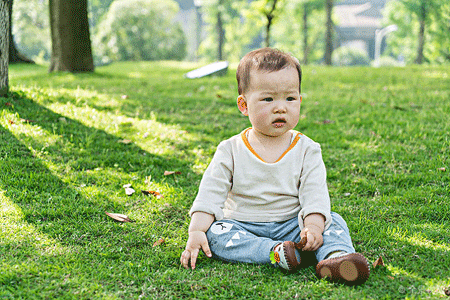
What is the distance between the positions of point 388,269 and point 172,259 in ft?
3.94

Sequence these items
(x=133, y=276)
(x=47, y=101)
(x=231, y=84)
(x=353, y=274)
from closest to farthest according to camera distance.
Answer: (x=353, y=274) → (x=133, y=276) → (x=47, y=101) → (x=231, y=84)

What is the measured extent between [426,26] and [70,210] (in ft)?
106

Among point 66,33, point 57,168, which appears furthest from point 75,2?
point 57,168

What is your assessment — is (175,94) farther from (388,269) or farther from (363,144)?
(388,269)

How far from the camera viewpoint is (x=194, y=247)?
2.49 meters

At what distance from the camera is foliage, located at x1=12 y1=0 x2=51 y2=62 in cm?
→ 3409

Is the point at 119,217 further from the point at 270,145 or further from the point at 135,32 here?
the point at 135,32

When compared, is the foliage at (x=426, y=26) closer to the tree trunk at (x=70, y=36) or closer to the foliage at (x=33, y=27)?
the tree trunk at (x=70, y=36)

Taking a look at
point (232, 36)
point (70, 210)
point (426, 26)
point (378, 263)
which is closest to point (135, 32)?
point (232, 36)

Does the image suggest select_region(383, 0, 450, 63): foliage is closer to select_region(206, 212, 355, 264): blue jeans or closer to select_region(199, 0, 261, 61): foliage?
select_region(199, 0, 261, 61): foliage

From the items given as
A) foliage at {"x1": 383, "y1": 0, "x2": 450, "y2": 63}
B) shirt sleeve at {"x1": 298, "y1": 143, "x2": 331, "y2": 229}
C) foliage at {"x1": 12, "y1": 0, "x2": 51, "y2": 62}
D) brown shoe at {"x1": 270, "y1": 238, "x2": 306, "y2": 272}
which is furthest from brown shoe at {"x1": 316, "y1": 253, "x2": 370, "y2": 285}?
foliage at {"x1": 12, "y1": 0, "x2": 51, "y2": 62}

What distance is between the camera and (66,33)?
9180 mm

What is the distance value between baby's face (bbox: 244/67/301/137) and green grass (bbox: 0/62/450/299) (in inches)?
32.9

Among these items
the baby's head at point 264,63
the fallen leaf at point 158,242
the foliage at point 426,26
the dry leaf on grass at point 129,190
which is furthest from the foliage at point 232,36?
the fallen leaf at point 158,242
